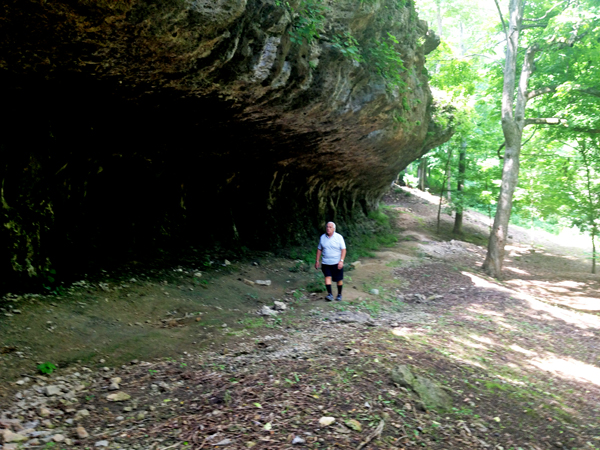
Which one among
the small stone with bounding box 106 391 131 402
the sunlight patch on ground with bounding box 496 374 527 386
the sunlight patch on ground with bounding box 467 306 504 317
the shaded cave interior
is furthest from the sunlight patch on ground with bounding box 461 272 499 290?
the small stone with bounding box 106 391 131 402

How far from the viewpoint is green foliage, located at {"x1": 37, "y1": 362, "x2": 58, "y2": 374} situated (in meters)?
4.05

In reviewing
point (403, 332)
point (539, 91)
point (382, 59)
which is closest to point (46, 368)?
point (403, 332)

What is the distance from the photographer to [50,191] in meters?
6.46

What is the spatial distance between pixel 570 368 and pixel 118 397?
260 inches

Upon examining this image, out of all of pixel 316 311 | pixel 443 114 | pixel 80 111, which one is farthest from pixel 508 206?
pixel 80 111

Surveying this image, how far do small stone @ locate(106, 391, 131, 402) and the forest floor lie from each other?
2cm

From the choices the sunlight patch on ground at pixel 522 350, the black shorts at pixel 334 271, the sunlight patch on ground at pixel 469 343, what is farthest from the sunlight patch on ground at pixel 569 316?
the black shorts at pixel 334 271

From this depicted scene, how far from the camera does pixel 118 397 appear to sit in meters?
3.81

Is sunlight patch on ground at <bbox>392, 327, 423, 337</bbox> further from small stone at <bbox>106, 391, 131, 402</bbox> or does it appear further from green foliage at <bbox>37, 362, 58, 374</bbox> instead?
green foliage at <bbox>37, 362, 58, 374</bbox>

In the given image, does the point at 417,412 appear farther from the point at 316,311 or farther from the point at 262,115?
the point at 262,115

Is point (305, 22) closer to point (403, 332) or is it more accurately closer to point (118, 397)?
point (403, 332)

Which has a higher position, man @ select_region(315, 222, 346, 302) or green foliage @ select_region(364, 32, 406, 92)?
green foliage @ select_region(364, 32, 406, 92)

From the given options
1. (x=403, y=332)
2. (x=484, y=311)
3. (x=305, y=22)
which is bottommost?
(x=484, y=311)

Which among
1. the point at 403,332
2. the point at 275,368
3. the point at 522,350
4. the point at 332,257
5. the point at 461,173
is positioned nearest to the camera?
the point at 275,368
